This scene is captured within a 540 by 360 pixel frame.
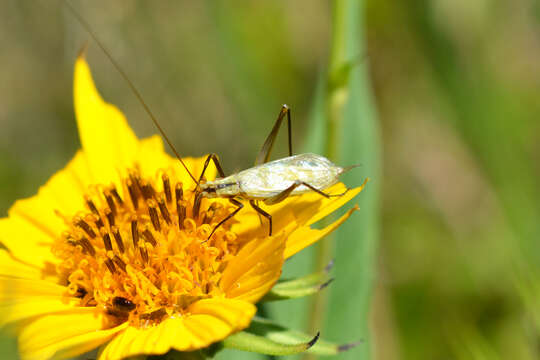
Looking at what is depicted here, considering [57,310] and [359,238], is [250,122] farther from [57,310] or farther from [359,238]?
[57,310]

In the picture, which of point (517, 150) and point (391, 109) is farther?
point (391, 109)

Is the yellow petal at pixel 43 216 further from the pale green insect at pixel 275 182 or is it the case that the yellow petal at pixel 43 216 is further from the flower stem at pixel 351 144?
the flower stem at pixel 351 144

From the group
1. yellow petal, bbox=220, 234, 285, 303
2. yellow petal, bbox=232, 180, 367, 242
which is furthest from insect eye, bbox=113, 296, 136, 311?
yellow petal, bbox=232, 180, 367, 242

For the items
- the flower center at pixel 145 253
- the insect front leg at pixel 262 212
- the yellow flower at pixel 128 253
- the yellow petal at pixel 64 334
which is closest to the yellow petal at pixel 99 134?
the yellow flower at pixel 128 253

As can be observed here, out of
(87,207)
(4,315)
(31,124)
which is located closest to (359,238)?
(87,207)

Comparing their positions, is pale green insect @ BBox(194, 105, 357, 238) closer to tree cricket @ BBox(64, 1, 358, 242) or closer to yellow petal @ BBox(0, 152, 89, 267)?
tree cricket @ BBox(64, 1, 358, 242)

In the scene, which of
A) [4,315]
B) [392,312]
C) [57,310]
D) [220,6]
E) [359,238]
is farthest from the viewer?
[220,6]

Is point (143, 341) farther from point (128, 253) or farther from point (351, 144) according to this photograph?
point (351, 144)

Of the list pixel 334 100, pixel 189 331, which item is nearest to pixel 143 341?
pixel 189 331
